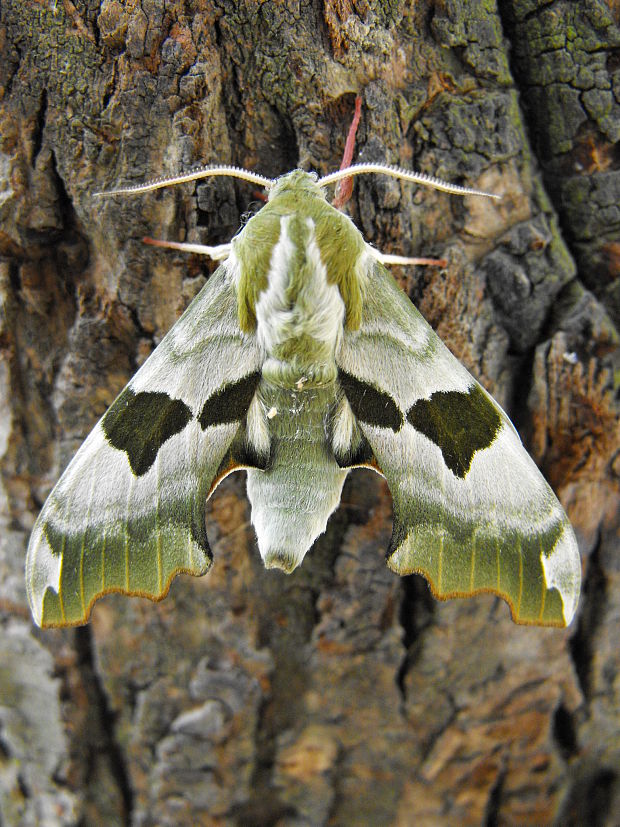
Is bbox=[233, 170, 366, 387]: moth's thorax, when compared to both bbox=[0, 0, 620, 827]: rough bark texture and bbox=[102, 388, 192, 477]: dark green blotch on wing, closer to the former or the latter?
bbox=[0, 0, 620, 827]: rough bark texture

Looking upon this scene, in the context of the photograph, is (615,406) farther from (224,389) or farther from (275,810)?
(275,810)

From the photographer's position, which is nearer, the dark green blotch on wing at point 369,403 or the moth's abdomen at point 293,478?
the moth's abdomen at point 293,478

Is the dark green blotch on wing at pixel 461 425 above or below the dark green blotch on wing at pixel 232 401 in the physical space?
below

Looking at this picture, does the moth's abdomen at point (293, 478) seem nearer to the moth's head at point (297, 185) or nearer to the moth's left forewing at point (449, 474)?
the moth's left forewing at point (449, 474)

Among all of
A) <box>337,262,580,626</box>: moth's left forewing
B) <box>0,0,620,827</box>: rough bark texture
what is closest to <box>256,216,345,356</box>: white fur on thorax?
<box>337,262,580,626</box>: moth's left forewing

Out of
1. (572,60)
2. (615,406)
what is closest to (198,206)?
(572,60)

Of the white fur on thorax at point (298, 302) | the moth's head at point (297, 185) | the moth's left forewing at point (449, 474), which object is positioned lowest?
the moth's left forewing at point (449, 474)

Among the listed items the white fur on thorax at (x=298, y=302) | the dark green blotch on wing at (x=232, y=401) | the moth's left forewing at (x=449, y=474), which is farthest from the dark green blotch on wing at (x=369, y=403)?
the dark green blotch on wing at (x=232, y=401)

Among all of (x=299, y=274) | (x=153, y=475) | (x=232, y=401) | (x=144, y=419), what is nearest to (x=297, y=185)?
(x=299, y=274)
